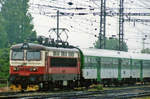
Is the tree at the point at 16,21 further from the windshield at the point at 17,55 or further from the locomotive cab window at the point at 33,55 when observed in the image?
the locomotive cab window at the point at 33,55

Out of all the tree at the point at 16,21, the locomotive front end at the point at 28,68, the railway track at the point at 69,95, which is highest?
the tree at the point at 16,21

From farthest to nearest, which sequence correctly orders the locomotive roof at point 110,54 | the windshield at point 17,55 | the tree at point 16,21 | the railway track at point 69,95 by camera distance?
the tree at point 16,21, the locomotive roof at point 110,54, the windshield at point 17,55, the railway track at point 69,95

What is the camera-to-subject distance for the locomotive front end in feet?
89.9

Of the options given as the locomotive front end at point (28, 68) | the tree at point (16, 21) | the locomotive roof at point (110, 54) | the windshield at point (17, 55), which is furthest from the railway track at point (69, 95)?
the tree at point (16, 21)

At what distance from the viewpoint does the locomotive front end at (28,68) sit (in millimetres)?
27391

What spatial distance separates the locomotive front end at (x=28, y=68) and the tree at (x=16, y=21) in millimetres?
55985

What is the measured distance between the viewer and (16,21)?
3374 inches

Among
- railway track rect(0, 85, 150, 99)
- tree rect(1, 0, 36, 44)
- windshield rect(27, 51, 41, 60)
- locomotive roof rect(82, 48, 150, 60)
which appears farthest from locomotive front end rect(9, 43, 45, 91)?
tree rect(1, 0, 36, 44)

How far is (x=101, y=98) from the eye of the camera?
22297 millimetres

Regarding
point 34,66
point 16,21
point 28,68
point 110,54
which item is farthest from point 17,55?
point 16,21

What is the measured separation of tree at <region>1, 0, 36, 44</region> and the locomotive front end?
5598 centimetres

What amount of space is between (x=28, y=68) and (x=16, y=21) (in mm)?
59259

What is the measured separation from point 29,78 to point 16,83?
3.13ft

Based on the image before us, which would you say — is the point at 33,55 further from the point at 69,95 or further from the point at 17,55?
the point at 69,95
